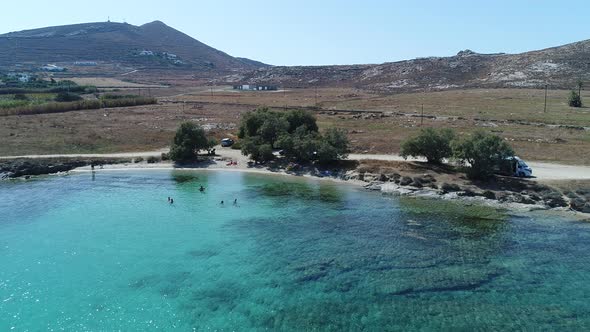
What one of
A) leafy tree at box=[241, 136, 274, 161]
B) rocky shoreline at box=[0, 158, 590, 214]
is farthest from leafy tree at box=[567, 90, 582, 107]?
leafy tree at box=[241, 136, 274, 161]

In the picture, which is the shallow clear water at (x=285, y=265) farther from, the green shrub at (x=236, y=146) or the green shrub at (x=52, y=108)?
the green shrub at (x=52, y=108)

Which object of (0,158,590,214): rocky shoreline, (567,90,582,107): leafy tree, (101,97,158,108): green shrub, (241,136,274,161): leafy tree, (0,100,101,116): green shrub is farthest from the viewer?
(101,97,158,108): green shrub

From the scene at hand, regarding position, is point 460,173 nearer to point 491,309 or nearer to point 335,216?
point 335,216

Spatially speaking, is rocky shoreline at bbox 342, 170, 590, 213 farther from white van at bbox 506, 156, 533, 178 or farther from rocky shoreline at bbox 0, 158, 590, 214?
white van at bbox 506, 156, 533, 178

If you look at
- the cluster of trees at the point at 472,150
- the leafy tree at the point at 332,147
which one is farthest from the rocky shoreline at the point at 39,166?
the cluster of trees at the point at 472,150

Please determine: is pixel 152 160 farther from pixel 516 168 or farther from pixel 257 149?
pixel 516 168

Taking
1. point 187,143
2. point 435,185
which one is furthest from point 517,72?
point 187,143

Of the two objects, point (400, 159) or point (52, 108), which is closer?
point (400, 159)
